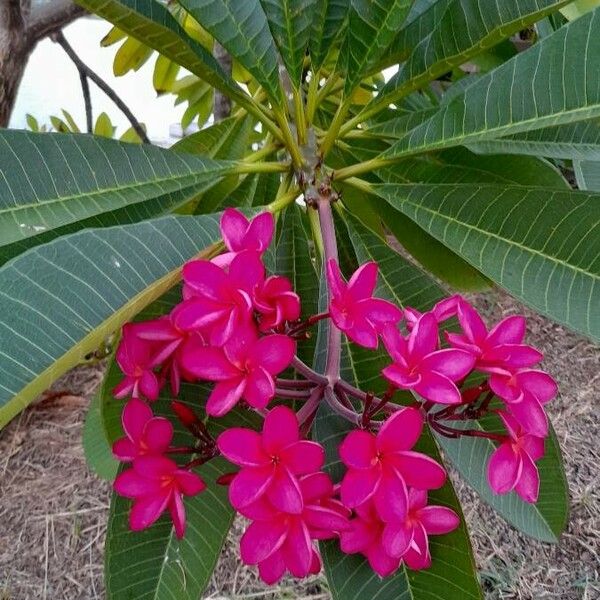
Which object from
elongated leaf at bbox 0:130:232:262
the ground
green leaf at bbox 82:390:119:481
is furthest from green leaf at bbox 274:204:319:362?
the ground

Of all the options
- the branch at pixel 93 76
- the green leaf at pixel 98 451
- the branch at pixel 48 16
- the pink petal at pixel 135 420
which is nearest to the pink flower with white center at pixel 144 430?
the pink petal at pixel 135 420

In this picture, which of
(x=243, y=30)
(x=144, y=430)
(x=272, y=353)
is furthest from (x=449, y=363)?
(x=243, y=30)

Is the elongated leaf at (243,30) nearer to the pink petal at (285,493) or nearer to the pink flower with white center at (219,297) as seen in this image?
the pink flower with white center at (219,297)

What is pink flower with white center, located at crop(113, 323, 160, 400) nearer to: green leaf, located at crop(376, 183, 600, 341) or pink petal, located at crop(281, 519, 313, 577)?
pink petal, located at crop(281, 519, 313, 577)

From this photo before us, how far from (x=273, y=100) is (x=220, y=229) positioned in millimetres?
226

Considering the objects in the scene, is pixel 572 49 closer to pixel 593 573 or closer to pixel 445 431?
pixel 445 431

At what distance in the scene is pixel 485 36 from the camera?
59cm

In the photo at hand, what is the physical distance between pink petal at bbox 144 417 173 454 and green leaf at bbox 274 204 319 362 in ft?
0.66

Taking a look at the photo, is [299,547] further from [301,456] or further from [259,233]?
[259,233]

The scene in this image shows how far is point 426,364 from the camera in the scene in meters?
0.44

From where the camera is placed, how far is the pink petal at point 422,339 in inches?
17.8

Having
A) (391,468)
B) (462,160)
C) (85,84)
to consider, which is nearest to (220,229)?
Answer: (391,468)

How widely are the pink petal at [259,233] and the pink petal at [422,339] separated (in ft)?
0.38

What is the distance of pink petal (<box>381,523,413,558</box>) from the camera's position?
18.0 inches
